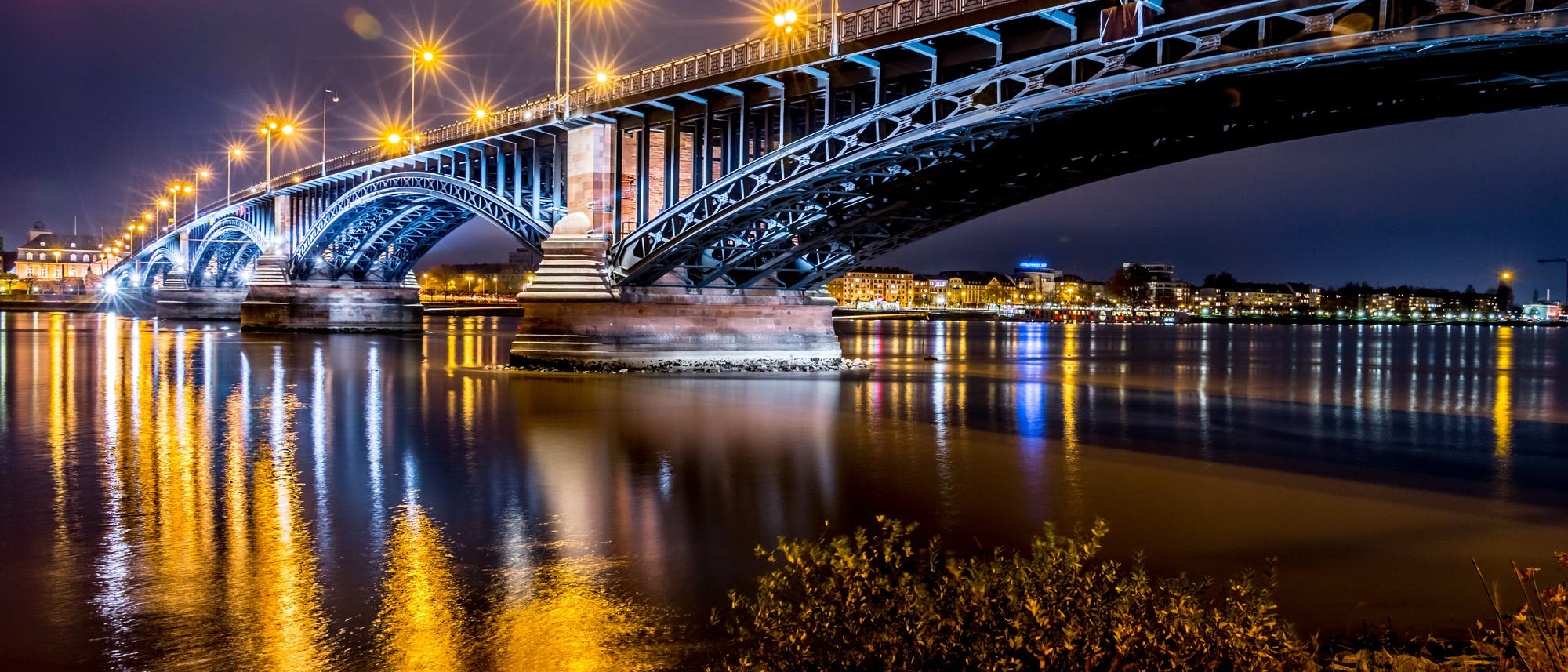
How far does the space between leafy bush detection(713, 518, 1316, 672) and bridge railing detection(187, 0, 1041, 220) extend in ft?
65.0

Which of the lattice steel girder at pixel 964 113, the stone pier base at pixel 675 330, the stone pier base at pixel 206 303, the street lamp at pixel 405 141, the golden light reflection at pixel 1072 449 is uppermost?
the street lamp at pixel 405 141

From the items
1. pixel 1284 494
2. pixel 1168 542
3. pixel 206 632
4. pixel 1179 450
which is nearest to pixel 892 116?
pixel 1179 450

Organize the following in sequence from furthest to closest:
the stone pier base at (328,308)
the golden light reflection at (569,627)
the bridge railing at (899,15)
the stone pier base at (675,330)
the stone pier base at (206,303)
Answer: the stone pier base at (206,303), the stone pier base at (328,308), the stone pier base at (675,330), the bridge railing at (899,15), the golden light reflection at (569,627)

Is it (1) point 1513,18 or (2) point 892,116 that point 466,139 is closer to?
(2) point 892,116

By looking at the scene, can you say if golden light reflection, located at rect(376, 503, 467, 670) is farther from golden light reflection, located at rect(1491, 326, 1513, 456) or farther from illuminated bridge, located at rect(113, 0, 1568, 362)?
golden light reflection, located at rect(1491, 326, 1513, 456)

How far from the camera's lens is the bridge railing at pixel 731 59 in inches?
979

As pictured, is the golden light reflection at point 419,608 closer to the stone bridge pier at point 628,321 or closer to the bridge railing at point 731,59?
the bridge railing at point 731,59

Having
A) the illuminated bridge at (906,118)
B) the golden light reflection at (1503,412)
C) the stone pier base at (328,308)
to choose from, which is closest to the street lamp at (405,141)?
the illuminated bridge at (906,118)

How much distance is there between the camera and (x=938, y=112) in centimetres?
2534

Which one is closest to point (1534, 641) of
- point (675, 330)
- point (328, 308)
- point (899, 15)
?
point (899, 15)

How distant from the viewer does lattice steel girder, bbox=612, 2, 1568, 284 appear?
672 inches

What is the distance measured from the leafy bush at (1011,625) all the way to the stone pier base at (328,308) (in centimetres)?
6972

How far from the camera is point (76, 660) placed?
639cm

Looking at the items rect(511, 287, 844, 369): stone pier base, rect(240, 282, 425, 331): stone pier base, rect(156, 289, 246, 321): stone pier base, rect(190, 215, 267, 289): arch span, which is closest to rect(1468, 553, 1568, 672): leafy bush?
rect(511, 287, 844, 369): stone pier base
